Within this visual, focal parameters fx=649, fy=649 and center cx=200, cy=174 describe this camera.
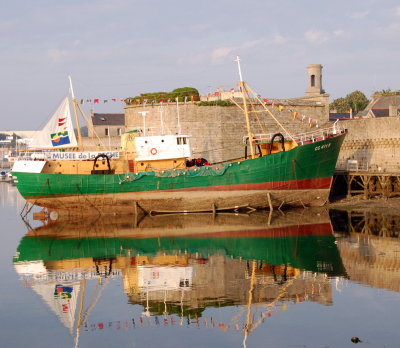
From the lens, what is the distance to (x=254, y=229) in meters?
25.9

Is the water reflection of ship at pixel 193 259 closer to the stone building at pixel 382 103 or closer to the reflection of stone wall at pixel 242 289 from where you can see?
the reflection of stone wall at pixel 242 289

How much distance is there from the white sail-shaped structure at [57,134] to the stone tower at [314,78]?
84.2 feet

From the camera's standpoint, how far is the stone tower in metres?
54.7

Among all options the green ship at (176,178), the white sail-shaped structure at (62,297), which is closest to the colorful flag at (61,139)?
the green ship at (176,178)

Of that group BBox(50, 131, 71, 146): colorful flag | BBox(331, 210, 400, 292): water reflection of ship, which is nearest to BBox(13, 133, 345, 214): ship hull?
BBox(331, 210, 400, 292): water reflection of ship

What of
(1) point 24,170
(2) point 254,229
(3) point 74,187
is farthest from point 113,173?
(2) point 254,229

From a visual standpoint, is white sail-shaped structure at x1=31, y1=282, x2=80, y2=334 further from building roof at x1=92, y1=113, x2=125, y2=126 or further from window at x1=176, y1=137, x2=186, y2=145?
building roof at x1=92, y1=113, x2=125, y2=126

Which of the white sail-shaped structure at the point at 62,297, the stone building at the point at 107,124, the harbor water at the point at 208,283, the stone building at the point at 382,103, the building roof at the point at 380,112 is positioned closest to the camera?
the harbor water at the point at 208,283

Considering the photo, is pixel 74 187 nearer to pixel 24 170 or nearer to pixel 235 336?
pixel 24 170

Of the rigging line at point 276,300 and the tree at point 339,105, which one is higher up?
the tree at point 339,105

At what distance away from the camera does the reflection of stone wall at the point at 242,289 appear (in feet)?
53.1

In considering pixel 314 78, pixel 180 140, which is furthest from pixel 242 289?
pixel 314 78

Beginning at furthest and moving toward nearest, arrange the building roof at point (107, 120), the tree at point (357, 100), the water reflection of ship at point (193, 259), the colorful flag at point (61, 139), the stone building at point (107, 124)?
the tree at point (357, 100) → the building roof at point (107, 120) → the stone building at point (107, 124) → the colorful flag at point (61, 139) → the water reflection of ship at point (193, 259)

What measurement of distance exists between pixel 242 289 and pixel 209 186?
14.3m
